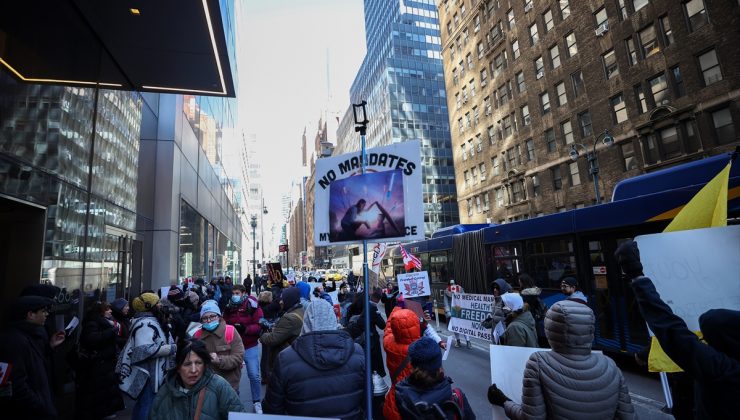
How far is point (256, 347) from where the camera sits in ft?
22.3

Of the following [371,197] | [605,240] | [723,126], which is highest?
[723,126]

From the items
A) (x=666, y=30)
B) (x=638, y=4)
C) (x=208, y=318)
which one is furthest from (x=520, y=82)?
(x=208, y=318)

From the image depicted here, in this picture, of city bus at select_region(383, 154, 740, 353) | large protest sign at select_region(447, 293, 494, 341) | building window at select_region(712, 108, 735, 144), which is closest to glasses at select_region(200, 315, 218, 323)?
large protest sign at select_region(447, 293, 494, 341)

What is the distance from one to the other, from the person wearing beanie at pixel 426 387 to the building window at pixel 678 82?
29.7 m

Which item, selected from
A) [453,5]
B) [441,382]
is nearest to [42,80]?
[441,382]

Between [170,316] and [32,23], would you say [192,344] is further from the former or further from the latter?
[32,23]

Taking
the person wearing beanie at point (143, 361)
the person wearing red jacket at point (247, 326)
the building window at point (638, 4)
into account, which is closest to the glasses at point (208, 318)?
the person wearing beanie at point (143, 361)

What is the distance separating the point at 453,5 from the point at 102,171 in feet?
164

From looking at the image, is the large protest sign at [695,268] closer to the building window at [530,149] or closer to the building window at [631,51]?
the building window at [631,51]

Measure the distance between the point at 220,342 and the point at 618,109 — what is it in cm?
3199

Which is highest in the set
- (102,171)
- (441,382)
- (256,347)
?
(102,171)

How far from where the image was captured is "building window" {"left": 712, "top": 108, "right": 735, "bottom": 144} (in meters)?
21.9

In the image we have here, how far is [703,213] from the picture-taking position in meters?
3.20

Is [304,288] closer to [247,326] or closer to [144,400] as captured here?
[247,326]
